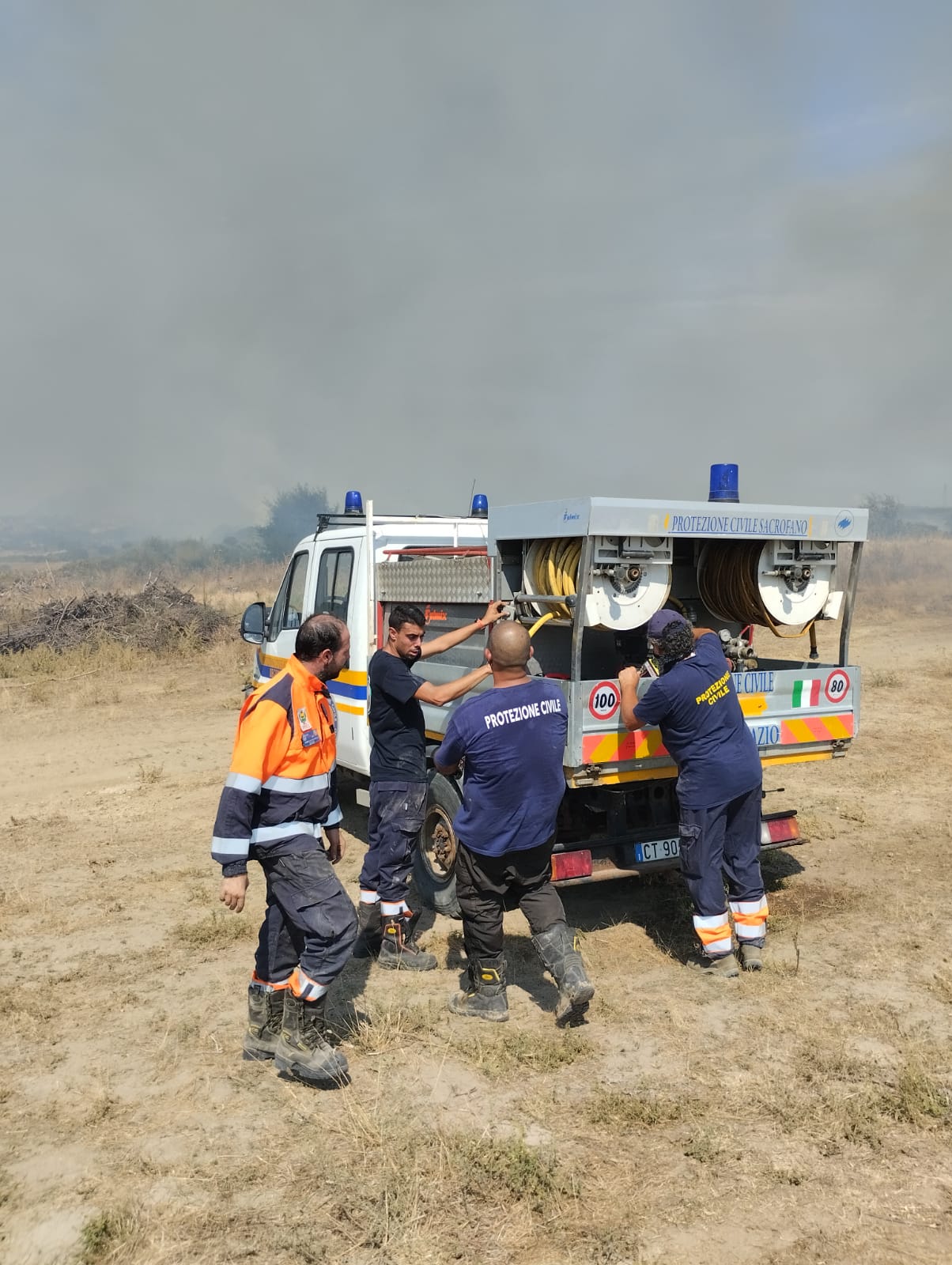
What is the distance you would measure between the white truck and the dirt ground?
637 millimetres

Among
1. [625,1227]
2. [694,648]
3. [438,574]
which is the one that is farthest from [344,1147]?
[438,574]

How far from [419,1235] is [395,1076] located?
105 cm

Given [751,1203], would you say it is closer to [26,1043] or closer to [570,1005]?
[570,1005]

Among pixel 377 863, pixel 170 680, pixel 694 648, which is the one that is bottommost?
pixel 170 680

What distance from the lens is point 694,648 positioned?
4.97 meters

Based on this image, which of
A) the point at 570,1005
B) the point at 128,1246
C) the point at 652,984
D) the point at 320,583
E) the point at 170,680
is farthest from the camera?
the point at 170,680

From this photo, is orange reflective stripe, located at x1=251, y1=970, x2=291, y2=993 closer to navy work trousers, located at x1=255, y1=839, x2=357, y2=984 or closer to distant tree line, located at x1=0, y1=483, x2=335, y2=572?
navy work trousers, located at x1=255, y1=839, x2=357, y2=984

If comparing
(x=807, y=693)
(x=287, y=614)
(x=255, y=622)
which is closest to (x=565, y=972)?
(x=807, y=693)

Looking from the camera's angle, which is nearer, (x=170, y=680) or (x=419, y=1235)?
(x=419, y=1235)

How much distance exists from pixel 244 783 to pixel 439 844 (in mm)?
2291

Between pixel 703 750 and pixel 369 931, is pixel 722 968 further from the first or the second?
pixel 369 931

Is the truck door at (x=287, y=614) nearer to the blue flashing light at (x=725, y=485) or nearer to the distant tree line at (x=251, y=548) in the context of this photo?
the blue flashing light at (x=725, y=485)

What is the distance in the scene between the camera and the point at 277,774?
12.8 ft

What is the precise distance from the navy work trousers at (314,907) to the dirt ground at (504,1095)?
1.72 feet
